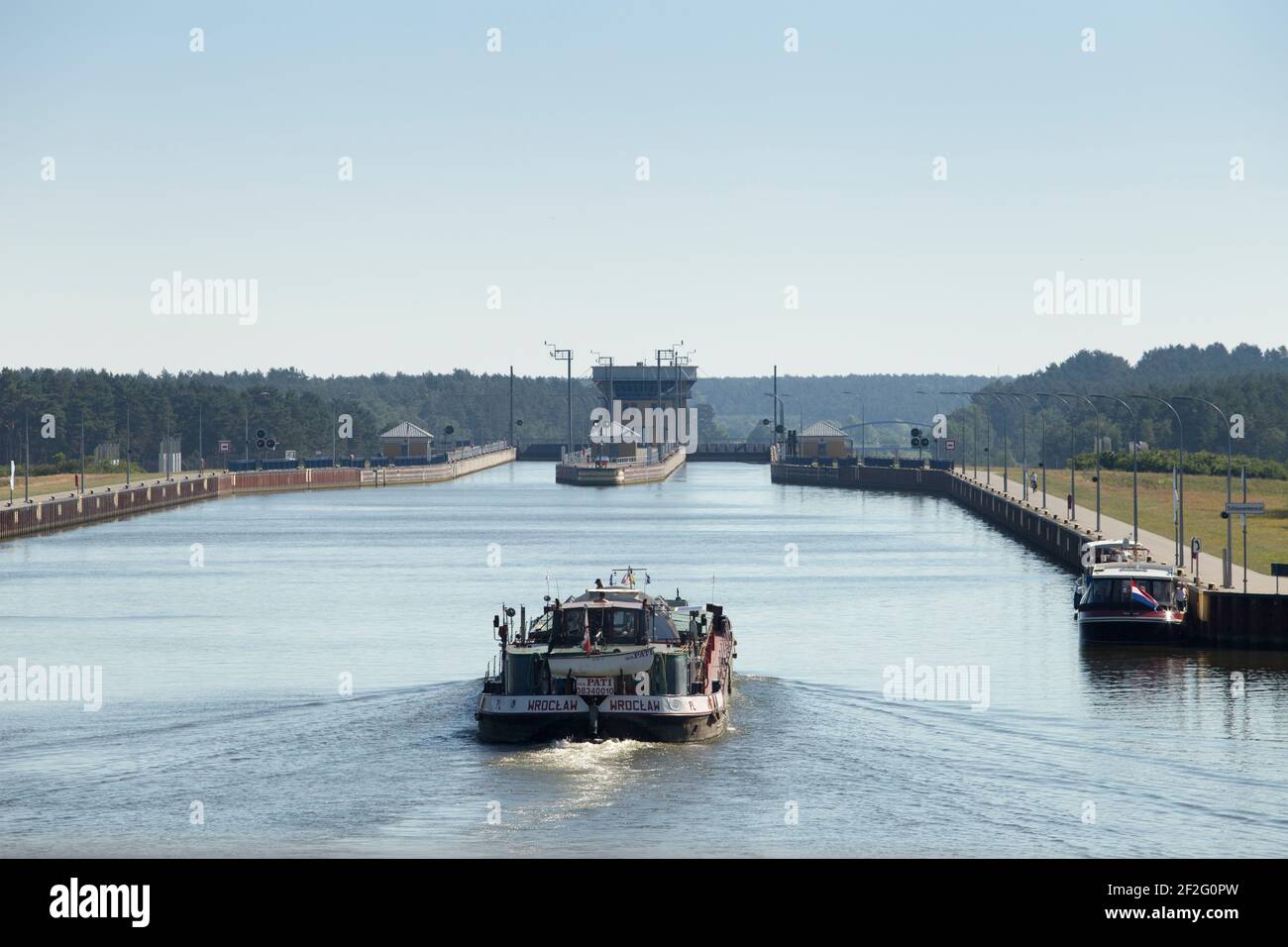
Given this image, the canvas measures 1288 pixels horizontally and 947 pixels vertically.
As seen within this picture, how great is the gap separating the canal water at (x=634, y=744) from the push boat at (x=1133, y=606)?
66.6 inches

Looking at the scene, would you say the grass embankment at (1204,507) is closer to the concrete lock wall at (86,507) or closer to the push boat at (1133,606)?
the push boat at (1133,606)

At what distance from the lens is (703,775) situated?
4391 cm

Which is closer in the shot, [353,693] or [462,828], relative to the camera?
[462,828]

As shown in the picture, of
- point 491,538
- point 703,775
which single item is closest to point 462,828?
point 703,775

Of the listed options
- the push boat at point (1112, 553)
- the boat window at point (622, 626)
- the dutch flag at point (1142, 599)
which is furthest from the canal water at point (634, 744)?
the boat window at point (622, 626)

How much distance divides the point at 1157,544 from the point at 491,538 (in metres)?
58.3

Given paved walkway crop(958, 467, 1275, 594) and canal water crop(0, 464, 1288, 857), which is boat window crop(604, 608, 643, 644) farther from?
paved walkway crop(958, 467, 1275, 594)

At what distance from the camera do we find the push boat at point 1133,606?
232 ft
